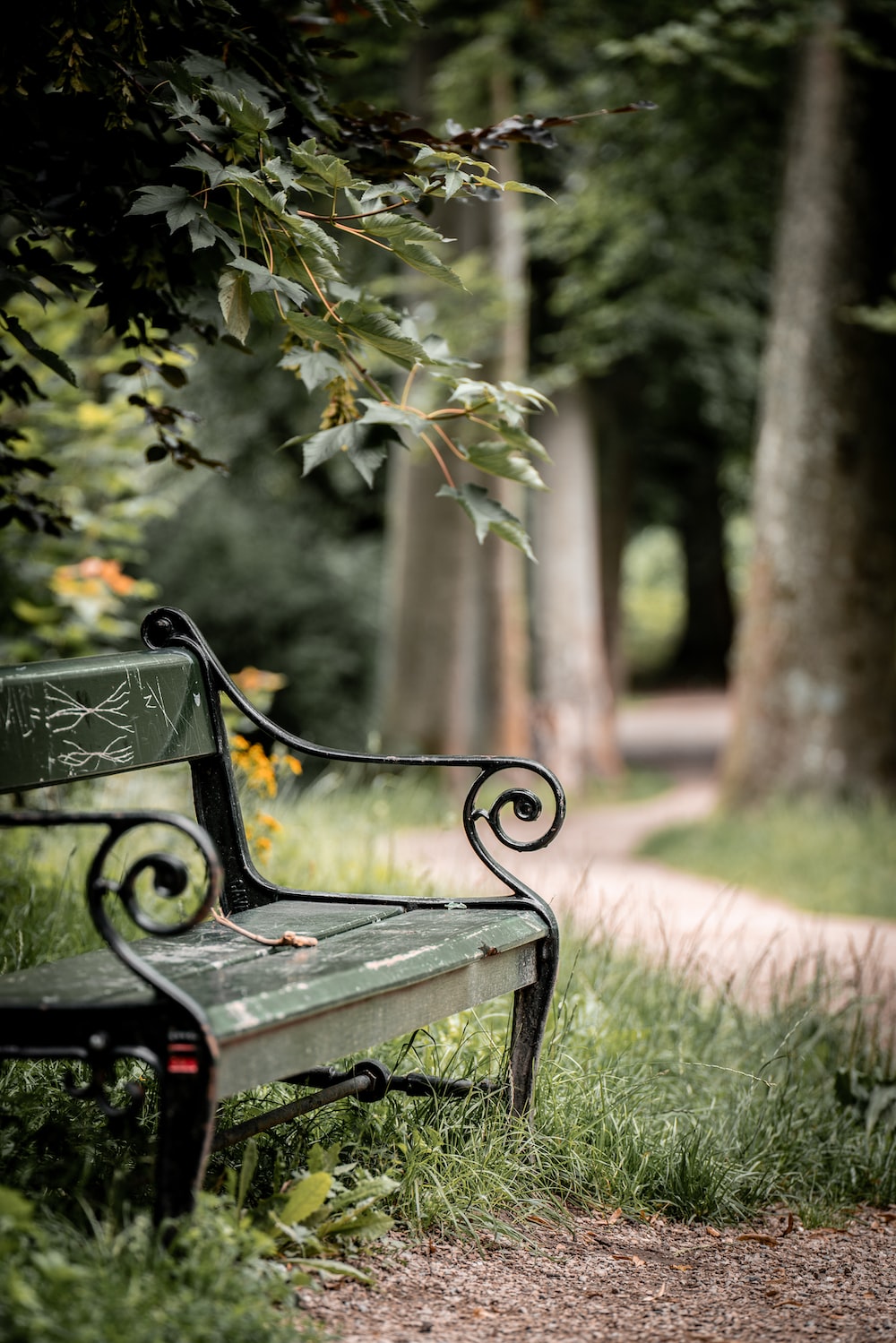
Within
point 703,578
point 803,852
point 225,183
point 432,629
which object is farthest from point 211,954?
point 703,578

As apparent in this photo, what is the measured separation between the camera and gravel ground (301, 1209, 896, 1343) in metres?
2.45

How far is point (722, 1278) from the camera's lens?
2809 millimetres

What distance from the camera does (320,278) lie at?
9.64ft

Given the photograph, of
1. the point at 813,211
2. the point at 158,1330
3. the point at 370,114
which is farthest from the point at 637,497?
the point at 158,1330

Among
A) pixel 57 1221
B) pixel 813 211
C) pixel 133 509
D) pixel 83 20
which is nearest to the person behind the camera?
pixel 57 1221

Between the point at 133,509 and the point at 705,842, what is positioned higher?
the point at 133,509

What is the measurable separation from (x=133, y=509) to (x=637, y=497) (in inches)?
726

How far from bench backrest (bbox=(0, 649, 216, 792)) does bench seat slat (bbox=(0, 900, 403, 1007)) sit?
370mm

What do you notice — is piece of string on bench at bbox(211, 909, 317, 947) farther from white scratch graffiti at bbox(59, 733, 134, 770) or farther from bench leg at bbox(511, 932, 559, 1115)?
bench leg at bbox(511, 932, 559, 1115)

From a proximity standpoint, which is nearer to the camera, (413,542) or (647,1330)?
(647,1330)

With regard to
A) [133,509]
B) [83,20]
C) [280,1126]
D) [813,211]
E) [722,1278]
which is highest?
[813,211]

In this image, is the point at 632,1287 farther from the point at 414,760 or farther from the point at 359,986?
the point at 414,760

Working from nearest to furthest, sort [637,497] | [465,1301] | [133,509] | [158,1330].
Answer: [158,1330]
[465,1301]
[133,509]
[637,497]

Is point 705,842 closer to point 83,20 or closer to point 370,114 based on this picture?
point 370,114
